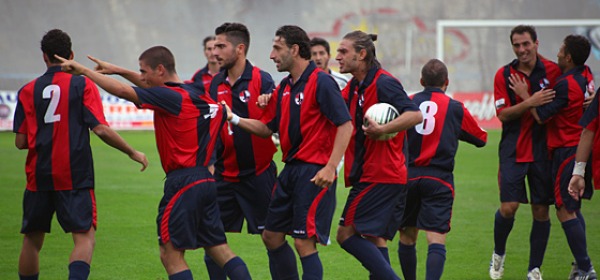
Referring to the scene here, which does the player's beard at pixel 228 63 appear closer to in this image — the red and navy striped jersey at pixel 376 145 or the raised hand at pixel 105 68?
the raised hand at pixel 105 68

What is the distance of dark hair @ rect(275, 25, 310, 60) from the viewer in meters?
6.53

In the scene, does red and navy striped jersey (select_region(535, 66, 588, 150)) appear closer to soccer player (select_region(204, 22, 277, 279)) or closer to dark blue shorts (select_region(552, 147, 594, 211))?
dark blue shorts (select_region(552, 147, 594, 211))

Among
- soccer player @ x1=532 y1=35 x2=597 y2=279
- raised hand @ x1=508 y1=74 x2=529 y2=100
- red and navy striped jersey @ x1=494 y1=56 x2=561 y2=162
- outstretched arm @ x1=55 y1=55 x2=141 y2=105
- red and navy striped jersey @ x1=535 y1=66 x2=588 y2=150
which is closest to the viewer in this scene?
outstretched arm @ x1=55 y1=55 x2=141 y2=105

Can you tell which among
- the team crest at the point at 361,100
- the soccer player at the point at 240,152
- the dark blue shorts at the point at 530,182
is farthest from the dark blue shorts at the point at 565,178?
the soccer player at the point at 240,152

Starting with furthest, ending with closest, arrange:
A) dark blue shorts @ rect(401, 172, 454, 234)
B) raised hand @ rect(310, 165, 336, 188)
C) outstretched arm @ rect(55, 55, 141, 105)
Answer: dark blue shorts @ rect(401, 172, 454, 234) → raised hand @ rect(310, 165, 336, 188) → outstretched arm @ rect(55, 55, 141, 105)

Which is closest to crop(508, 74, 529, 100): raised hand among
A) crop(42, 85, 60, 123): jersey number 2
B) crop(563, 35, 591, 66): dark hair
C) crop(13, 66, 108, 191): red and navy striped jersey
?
crop(563, 35, 591, 66): dark hair

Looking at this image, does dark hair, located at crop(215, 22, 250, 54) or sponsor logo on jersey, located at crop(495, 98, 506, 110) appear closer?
dark hair, located at crop(215, 22, 250, 54)

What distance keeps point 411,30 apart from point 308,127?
117ft

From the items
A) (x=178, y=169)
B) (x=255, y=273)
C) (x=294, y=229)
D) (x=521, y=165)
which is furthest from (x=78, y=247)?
(x=521, y=165)

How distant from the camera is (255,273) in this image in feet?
27.9

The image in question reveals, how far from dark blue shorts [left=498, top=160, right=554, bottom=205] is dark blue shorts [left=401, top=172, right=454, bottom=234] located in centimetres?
134

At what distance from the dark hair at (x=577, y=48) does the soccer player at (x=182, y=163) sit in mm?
3821

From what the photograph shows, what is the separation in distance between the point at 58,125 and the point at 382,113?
256cm

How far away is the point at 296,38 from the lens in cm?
655
